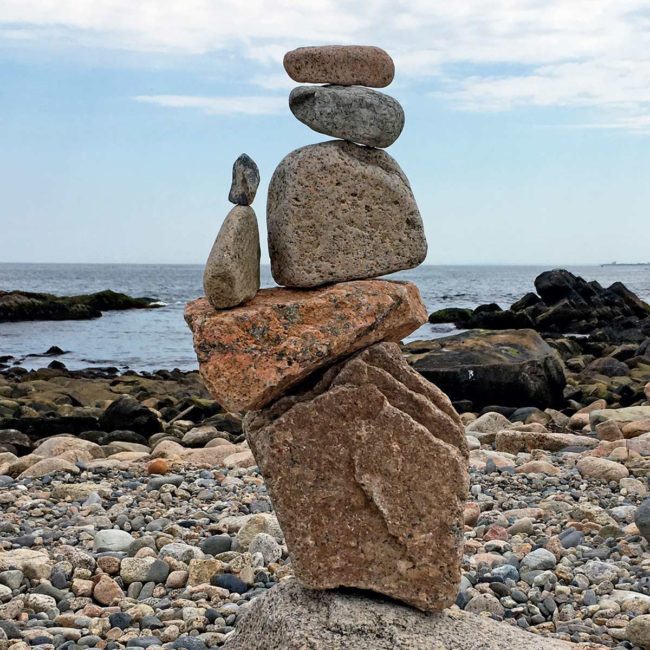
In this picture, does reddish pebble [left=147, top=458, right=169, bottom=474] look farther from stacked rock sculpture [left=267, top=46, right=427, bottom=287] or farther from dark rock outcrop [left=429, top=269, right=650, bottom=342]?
dark rock outcrop [left=429, top=269, right=650, bottom=342]

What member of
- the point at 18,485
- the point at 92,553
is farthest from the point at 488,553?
the point at 18,485

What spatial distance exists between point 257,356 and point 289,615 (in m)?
1.38

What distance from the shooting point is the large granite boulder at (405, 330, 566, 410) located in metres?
13.9

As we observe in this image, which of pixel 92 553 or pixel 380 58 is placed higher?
pixel 380 58

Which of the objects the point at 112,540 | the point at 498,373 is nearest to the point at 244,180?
the point at 112,540

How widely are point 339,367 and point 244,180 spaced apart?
3.64 ft

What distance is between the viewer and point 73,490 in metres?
8.57

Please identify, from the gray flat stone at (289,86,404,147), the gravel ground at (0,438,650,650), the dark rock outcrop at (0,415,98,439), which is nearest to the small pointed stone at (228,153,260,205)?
the gray flat stone at (289,86,404,147)

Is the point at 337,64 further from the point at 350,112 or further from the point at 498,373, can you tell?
the point at 498,373

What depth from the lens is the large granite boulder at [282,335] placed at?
446 centimetres

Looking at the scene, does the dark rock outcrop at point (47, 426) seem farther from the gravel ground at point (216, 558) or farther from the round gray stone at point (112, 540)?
the round gray stone at point (112, 540)

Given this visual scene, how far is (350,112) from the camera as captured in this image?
193 inches

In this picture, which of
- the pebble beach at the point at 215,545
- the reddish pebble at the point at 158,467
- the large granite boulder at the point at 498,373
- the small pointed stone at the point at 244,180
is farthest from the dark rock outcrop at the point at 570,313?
the small pointed stone at the point at 244,180

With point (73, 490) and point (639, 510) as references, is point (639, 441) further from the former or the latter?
point (73, 490)
